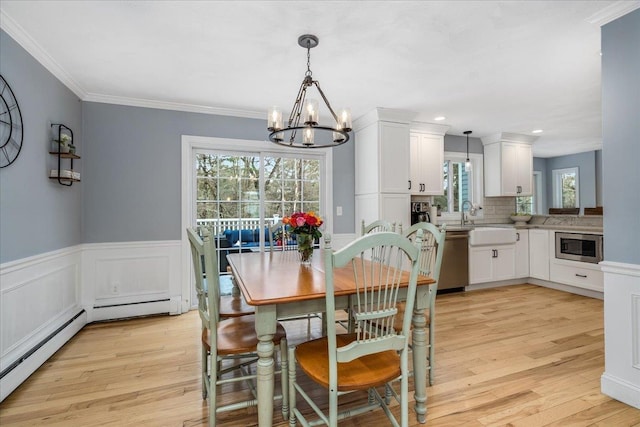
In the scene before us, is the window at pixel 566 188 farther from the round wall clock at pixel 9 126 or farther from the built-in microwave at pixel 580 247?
the round wall clock at pixel 9 126

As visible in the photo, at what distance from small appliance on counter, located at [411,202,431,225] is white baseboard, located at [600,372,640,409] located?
2.79m

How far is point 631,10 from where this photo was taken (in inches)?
75.8

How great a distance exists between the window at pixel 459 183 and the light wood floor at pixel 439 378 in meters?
2.30

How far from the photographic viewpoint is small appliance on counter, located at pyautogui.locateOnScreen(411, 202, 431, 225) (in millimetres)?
4711

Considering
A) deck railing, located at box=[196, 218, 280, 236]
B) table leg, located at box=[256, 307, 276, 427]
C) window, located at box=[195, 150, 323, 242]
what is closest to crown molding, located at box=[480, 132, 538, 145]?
window, located at box=[195, 150, 323, 242]

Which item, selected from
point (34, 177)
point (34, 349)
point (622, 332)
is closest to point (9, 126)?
point (34, 177)

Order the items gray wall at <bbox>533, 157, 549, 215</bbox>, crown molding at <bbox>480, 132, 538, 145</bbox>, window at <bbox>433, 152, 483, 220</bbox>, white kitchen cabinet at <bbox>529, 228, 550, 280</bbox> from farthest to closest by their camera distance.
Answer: gray wall at <bbox>533, 157, 549, 215</bbox> < window at <bbox>433, 152, 483, 220</bbox> < crown molding at <bbox>480, 132, 538, 145</bbox> < white kitchen cabinet at <bbox>529, 228, 550, 280</bbox>

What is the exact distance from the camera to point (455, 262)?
4520mm

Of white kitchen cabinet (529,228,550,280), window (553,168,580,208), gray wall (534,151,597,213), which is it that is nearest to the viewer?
white kitchen cabinet (529,228,550,280)

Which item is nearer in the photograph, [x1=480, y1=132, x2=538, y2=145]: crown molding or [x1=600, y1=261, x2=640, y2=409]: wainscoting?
[x1=600, y1=261, x2=640, y2=409]: wainscoting

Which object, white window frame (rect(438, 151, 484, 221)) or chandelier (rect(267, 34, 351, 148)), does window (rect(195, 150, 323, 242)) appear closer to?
chandelier (rect(267, 34, 351, 148))

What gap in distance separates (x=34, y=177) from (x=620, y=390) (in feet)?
14.4

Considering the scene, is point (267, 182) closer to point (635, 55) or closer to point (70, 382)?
point (70, 382)

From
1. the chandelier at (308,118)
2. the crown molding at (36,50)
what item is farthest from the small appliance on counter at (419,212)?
the crown molding at (36,50)
